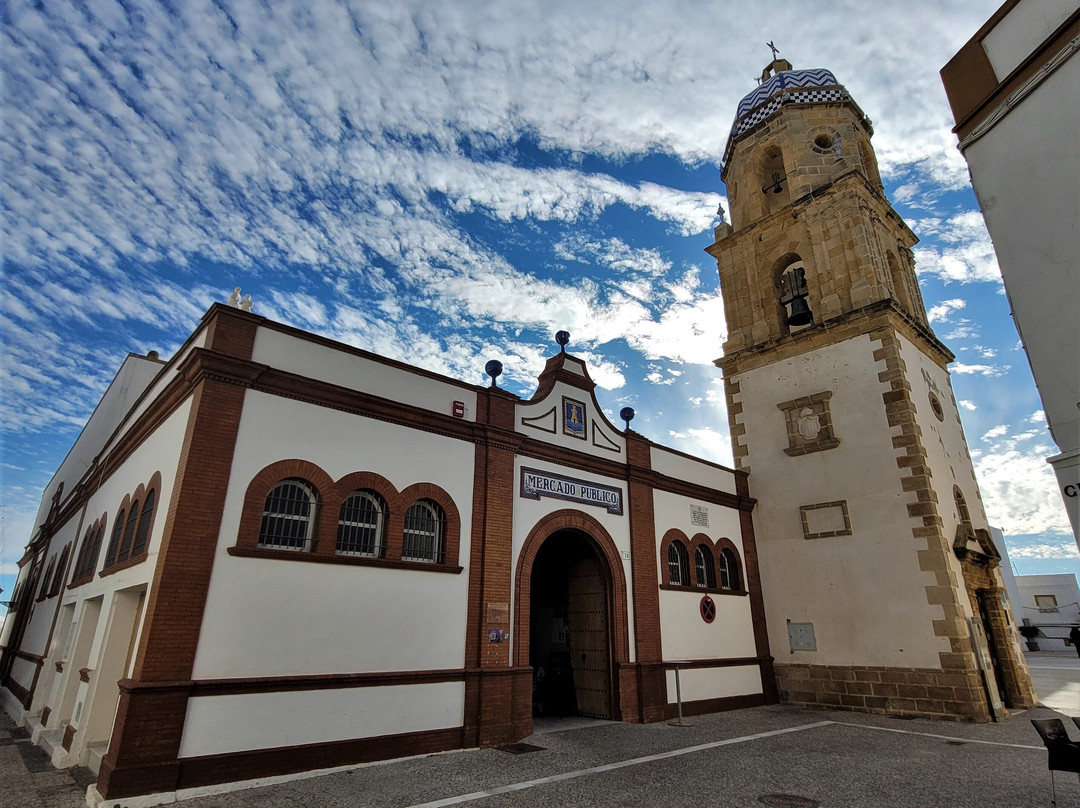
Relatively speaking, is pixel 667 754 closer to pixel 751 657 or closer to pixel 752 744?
pixel 752 744

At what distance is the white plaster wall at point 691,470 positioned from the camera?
1512cm

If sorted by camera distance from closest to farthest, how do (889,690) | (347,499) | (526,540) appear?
(347,499) → (526,540) → (889,690)

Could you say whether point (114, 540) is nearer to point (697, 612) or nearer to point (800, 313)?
point (697, 612)

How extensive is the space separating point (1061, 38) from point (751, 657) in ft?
46.1

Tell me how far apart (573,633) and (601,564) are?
1.89 meters

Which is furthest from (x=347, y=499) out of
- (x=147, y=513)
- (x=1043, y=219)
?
(x=1043, y=219)

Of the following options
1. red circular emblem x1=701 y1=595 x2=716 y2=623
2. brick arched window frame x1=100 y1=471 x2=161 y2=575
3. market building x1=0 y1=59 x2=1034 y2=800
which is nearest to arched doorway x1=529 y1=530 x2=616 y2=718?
market building x1=0 y1=59 x2=1034 y2=800

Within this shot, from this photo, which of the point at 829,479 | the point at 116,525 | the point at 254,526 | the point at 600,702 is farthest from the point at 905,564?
the point at 116,525

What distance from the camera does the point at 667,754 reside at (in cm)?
920

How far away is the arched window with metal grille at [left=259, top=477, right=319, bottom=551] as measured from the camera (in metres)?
8.48

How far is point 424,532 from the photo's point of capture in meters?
10.1

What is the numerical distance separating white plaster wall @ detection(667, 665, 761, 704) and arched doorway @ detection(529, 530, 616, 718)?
5.39ft

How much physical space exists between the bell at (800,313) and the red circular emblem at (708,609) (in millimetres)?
8063

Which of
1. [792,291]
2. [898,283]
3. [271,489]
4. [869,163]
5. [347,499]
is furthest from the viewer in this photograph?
[869,163]
